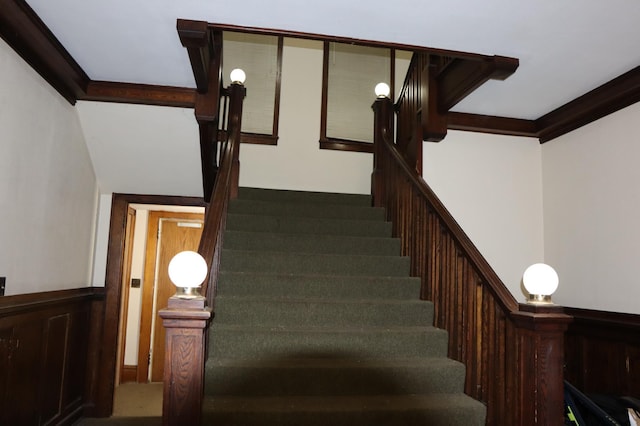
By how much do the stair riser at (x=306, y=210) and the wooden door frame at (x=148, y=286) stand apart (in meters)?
1.99

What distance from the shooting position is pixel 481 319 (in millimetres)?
2383

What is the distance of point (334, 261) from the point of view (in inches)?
131

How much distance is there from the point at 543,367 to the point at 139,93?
298 cm

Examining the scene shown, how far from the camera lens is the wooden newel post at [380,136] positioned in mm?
4227

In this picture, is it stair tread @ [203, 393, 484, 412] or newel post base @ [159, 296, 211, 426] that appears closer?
newel post base @ [159, 296, 211, 426]

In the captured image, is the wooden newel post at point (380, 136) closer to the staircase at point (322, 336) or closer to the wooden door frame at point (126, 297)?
the staircase at point (322, 336)

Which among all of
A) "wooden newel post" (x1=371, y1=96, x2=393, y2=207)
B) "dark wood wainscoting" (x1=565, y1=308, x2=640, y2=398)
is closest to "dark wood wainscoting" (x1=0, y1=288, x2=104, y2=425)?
"wooden newel post" (x1=371, y1=96, x2=393, y2=207)

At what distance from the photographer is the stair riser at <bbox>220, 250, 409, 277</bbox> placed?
10.5ft

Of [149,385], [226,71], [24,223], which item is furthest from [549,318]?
[149,385]

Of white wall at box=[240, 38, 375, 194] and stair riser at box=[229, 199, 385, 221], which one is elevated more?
white wall at box=[240, 38, 375, 194]

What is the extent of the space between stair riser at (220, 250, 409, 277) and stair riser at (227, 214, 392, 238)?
17.5 inches

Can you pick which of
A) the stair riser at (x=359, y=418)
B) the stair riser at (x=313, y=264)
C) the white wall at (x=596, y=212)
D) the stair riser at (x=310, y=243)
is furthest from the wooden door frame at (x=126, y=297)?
the white wall at (x=596, y=212)

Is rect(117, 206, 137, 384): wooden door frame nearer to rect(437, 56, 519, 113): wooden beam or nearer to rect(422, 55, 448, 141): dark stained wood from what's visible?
rect(422, 55, 448, 141): dark stained wood

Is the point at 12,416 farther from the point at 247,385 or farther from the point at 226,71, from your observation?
the point at 226,71
